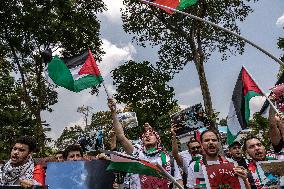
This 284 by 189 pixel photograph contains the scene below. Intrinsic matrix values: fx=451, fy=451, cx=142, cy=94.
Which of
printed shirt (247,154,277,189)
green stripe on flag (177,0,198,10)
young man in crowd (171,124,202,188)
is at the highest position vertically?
green stripe on flag (177,0,198,10)

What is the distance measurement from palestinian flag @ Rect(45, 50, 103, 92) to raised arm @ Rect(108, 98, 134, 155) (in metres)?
1.62

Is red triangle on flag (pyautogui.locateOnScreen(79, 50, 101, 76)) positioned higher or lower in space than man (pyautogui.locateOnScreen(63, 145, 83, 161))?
higher

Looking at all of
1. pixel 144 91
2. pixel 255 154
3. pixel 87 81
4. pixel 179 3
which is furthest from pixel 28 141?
pixel 144 91

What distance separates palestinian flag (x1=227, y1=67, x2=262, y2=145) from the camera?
6.98 metres

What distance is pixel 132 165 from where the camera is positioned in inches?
163

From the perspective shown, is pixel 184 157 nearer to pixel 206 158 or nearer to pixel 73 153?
pixel 206 158

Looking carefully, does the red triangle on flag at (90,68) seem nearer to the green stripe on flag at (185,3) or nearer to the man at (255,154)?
the green stripe on flag at (185,3)

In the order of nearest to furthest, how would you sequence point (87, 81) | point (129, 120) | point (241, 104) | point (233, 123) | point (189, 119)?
point (233, 123) < point (241, 104) < point (189, 119) < point (87, 81) < point (129, 120)

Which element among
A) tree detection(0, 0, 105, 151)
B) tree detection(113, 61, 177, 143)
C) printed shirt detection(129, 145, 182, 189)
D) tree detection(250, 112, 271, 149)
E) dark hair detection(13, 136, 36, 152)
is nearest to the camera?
dark hair detection(13, 136, 36, 152)

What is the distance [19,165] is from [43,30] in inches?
713

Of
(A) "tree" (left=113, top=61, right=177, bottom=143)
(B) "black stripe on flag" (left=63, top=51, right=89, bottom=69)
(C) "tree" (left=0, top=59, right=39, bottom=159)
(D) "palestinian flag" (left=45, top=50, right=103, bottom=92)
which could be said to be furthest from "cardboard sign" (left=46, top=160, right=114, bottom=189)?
(A) "tree" (left=113, top=61, right=177, bottom=143)

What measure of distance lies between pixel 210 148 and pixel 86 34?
1849 centimetres

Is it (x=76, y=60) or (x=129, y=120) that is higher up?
(x=76, y=60)

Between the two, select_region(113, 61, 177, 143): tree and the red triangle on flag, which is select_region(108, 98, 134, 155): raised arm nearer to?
the red triangle on flag
